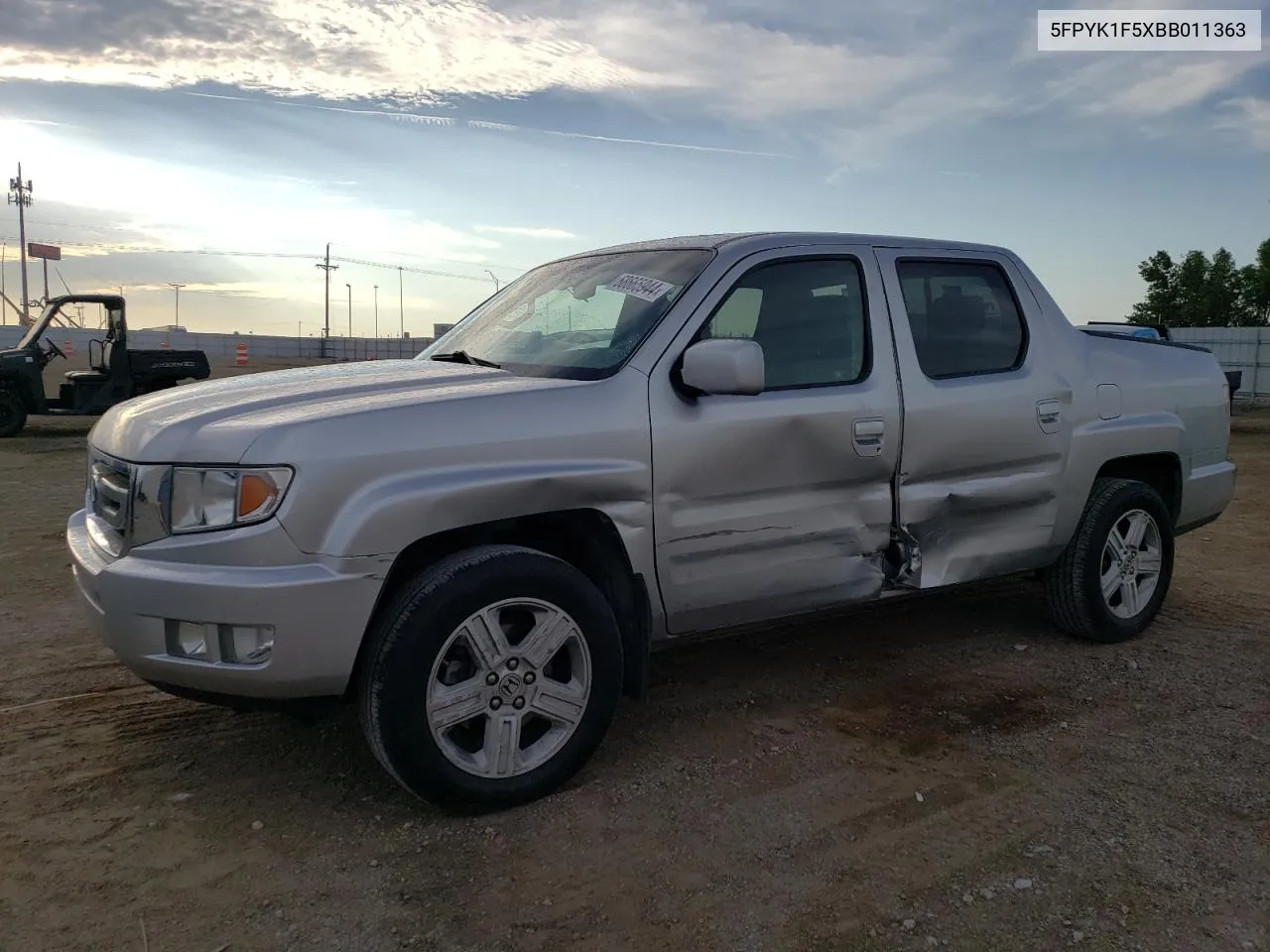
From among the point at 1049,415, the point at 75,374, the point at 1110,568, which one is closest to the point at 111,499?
the point at 1049,415

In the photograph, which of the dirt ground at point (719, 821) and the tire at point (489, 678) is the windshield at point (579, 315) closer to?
the tire at point (489, 678)

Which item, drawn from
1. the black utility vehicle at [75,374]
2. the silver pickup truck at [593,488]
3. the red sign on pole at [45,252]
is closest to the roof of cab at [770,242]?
the silver pickup truck at [593,488]

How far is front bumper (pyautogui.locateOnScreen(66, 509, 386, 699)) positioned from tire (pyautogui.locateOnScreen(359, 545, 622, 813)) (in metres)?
0.13

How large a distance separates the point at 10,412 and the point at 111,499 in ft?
44.4

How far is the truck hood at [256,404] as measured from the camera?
2.95 metres

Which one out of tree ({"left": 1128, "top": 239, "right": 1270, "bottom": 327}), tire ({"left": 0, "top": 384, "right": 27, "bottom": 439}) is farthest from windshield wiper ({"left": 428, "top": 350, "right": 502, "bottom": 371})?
tree ({"left": 1128, "top": 239, "right": 1270, "bottom": 327})

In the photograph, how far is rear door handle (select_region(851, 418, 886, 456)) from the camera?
3855 mm

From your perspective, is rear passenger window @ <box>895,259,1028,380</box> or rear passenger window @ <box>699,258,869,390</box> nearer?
rear passenger window @ <box>699,258,869,390</box>

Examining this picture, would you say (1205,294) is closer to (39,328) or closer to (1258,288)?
(1258,288)

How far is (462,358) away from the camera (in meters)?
4.12

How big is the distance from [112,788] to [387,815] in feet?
3.10

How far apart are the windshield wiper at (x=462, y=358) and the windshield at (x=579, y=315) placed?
1cm

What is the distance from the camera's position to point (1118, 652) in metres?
4.86

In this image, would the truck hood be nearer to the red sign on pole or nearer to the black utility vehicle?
the black utility vehicle
